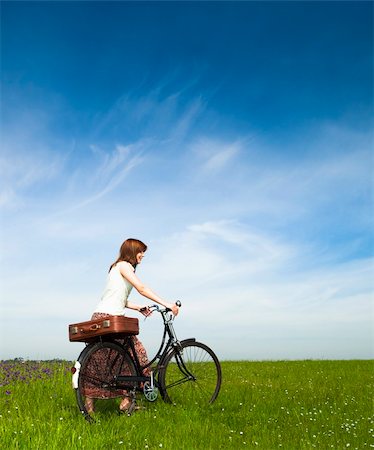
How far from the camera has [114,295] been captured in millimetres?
9727

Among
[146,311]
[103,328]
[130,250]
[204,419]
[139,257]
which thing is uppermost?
[130,250]

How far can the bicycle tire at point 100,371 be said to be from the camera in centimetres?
918

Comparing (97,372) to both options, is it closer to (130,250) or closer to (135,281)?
(135,281)

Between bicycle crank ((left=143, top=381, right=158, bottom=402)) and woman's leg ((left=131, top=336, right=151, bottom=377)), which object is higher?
woman's leg ((left=131, top=336, right=151, bottom=377))

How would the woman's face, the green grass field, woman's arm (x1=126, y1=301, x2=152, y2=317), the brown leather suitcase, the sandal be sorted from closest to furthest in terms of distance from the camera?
the green grass field < the brown leather suitcase < the sandal < the woman's face < woman's arm (x1=126, y1=301, x2=152, y2=317)

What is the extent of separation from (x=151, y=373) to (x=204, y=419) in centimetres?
122

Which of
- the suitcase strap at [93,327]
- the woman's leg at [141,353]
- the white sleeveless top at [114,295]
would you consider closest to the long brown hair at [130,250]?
the white sleeveless top at [114,295]

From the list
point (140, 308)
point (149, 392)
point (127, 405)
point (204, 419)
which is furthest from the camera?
point (140, 308)

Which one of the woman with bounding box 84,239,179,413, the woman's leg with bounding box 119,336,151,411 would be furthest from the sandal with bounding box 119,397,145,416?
the woman's leg with bounding box 119,336,151,411

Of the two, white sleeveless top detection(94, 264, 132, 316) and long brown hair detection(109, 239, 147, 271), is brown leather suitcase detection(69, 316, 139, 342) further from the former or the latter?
long brown hair detection(109, 239, 147, 271)

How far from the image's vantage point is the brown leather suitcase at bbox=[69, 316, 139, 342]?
9164 mm

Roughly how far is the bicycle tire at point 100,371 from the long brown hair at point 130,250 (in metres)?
1.46

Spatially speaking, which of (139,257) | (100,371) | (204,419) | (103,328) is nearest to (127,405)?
(100,371)

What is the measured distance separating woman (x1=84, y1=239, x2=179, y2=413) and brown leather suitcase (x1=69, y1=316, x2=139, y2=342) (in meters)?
0.25
